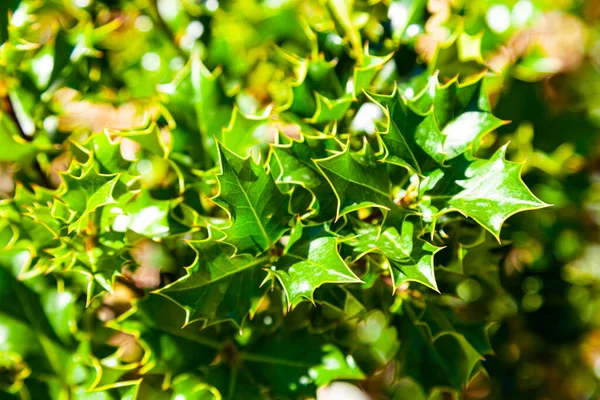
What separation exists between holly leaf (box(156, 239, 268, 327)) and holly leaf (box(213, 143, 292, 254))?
20 millimetres

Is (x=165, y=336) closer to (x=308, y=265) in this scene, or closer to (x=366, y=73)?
(x=308, y=265)

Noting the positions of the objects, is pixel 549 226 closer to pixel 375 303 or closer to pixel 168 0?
pixel 375 303

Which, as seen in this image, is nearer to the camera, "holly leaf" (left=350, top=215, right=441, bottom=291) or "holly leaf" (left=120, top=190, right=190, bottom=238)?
"holly leaf" (left=350, top=215, right=441, bottom=291)

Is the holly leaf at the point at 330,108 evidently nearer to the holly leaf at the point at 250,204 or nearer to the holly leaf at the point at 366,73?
the holly leaf at the point at 366,73

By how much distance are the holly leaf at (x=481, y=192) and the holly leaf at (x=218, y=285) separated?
20 centimetres

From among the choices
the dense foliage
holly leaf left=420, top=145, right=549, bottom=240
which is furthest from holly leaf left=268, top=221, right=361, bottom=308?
holly leaf left=420, top=145, right=549, bottom=240

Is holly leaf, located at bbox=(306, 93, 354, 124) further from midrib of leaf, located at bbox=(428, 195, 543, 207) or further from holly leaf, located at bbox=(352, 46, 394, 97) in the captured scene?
midrib of leaf, located at bbox=(428, 195, 543, 207)

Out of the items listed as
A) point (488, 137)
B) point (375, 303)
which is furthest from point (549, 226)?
point (375, 303)

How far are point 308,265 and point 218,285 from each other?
107 mm

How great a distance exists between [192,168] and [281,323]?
0.24m

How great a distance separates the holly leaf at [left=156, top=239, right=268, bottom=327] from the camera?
1.81 feet

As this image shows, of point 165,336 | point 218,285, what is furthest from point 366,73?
point 165,336

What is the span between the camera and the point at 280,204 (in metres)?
0.58

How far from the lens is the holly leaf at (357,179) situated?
1.72 feet
